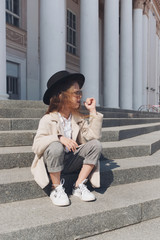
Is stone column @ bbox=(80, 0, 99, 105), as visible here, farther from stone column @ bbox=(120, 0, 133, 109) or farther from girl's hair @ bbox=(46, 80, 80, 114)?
girl's hair @ bbox=(46, 80, 80, 114)

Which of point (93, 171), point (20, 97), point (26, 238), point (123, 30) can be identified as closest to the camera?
point (26, 238)

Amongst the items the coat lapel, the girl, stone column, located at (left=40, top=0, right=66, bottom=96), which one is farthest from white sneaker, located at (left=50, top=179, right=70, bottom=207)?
stone column, located at (left=40, top=0, right=66, bottom=96)

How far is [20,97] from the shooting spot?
37.5 feet

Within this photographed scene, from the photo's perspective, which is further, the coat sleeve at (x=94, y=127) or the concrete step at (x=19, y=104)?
the concrete step at (x=19, y=104)

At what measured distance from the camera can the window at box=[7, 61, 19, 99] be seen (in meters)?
11.0

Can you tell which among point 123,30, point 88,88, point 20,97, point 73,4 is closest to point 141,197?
point 88,88

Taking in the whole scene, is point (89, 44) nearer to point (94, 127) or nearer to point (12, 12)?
point (12, 12)

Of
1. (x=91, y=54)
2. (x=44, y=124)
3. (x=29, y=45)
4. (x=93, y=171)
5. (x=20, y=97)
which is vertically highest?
(x=29, y=45)

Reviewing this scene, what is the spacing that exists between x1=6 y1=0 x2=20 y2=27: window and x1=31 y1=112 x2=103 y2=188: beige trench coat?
31.0 ft

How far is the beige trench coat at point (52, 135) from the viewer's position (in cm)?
243

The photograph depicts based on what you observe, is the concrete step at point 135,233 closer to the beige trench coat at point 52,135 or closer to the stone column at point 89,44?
the beige trench coat at point 52,135

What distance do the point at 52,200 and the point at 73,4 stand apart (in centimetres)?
1442

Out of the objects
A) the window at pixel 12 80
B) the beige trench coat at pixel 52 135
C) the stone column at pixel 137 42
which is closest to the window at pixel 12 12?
Result: the window at pixel 12 80

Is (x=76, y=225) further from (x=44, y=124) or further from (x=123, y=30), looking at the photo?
(x=123, y=30)
